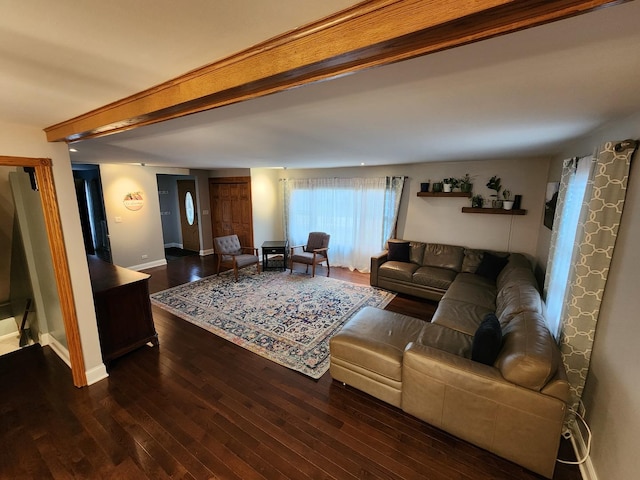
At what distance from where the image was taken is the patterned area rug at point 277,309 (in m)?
3.02

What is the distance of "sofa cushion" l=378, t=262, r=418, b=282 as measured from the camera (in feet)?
14.5

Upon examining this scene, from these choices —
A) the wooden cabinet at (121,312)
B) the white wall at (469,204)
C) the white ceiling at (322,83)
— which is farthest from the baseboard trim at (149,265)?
the white wall at (469,204)

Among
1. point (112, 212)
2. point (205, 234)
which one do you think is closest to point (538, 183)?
point (205, 234)

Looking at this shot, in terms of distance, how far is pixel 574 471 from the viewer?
175 centimetres

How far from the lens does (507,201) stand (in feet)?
13.7

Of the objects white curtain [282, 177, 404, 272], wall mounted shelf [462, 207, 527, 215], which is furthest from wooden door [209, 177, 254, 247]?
wall mounted shelf [462, 207, 527, 215]

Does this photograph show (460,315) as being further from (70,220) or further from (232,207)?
(232,207)

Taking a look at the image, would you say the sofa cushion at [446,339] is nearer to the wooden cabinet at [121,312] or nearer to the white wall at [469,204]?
the white wall at [469,204]

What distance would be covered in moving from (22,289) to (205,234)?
374 centimetres

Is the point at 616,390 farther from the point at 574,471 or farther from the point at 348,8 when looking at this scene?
the point at 348,8

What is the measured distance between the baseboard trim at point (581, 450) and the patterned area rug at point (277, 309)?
1.91 metres

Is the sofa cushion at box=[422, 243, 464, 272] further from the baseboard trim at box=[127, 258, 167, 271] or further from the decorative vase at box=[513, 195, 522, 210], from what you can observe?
the baseboard trim at box=[127, 258, 167, 271]

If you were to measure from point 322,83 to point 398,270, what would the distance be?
3673mm

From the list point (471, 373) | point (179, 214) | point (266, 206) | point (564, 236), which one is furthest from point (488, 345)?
point (179, 214)
